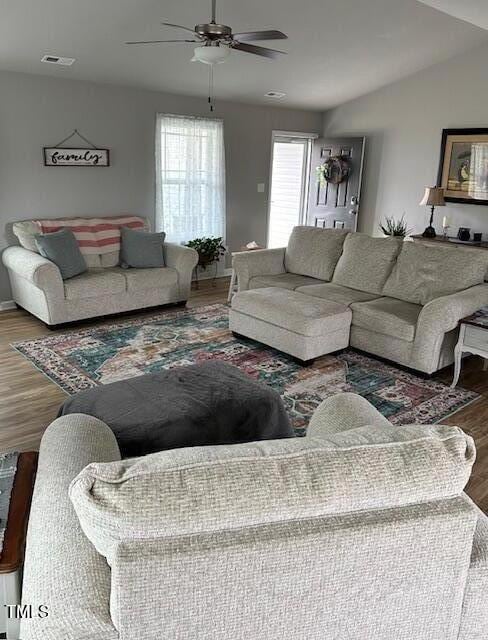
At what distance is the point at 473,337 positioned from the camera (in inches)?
143

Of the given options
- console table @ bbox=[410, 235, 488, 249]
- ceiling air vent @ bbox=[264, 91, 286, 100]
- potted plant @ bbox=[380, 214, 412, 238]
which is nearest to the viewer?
console table @ bbox=[410, 235, 488, 249]

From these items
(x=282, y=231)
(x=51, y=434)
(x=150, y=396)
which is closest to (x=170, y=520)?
(x=51, y=434)

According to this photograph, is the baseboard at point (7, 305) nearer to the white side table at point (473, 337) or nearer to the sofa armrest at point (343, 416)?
the white side table at point (473, 337)

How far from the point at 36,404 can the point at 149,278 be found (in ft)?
6.82

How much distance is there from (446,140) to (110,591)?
6.46m

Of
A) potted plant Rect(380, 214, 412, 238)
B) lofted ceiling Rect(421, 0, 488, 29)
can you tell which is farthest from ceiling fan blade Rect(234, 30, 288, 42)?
potted plant Rect(380, 214, 412, 238)

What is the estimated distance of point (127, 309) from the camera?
5.11 m

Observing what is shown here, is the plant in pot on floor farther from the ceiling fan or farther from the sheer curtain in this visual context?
the ceiling fan

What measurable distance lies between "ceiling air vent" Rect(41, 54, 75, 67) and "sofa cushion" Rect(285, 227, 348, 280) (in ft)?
8.34

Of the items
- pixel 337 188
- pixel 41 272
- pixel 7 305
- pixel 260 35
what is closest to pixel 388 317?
pixel 260 35

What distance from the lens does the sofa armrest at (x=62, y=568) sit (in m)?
0.98

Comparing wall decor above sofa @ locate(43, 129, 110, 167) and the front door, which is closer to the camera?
wall decor above sofa @ locate(43, 129, 110, 167)

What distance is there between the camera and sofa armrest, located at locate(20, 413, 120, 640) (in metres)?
0.98

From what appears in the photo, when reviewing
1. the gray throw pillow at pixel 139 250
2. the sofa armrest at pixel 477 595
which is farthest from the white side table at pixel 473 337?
the gray throw pillow at pixel 139 250
